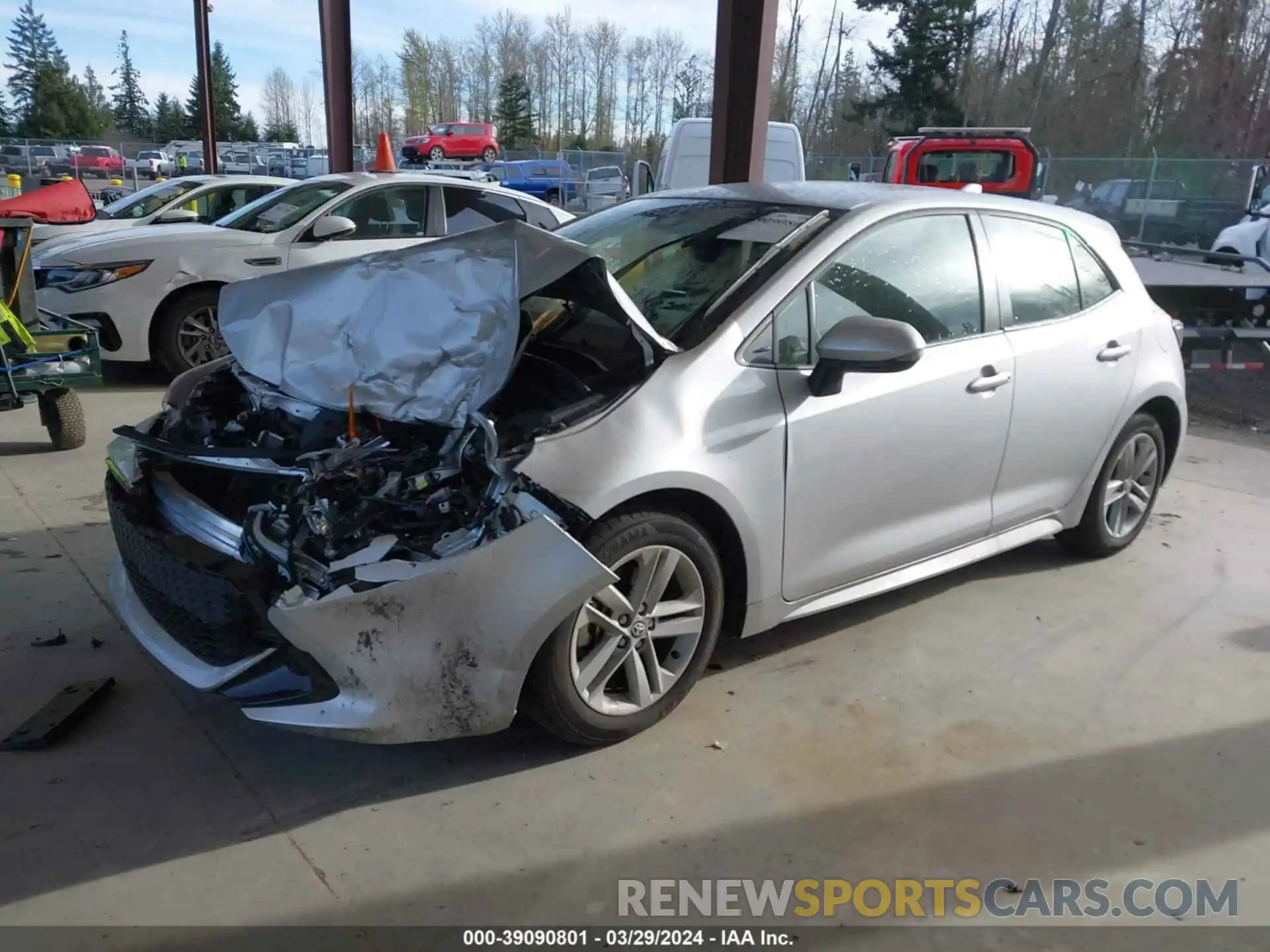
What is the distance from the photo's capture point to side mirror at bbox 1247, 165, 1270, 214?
15.5 meters

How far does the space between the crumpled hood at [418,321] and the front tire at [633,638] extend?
59 cm

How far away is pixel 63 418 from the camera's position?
6.27 meters

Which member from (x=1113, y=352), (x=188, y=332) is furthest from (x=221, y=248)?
(x=1113, y=352)

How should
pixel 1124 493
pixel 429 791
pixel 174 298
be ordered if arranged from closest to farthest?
1. pixel 429 791
2. pixel 1124 493
3. pixel 174 298

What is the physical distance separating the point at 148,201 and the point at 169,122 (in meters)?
70.0

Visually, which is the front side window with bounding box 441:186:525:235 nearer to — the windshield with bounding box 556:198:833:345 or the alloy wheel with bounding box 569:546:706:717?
the windshield with bounding box 556:198:833:345

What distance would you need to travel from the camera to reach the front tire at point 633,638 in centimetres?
295

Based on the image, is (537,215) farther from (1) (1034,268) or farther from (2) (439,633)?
(2) (439,633)

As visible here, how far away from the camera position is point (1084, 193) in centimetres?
2325

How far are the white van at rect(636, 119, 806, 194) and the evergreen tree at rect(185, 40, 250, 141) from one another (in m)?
60.5

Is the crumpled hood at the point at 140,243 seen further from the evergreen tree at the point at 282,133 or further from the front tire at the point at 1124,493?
the evergreen tree at the point at 282,133

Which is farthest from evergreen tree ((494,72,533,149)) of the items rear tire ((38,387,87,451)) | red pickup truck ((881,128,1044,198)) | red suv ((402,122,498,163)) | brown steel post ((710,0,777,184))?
rear tire ((38,387,87,451))

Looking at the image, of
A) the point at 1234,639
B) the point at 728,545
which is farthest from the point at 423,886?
the point at 1234,639

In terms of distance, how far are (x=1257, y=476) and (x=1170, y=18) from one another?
44571 mm
